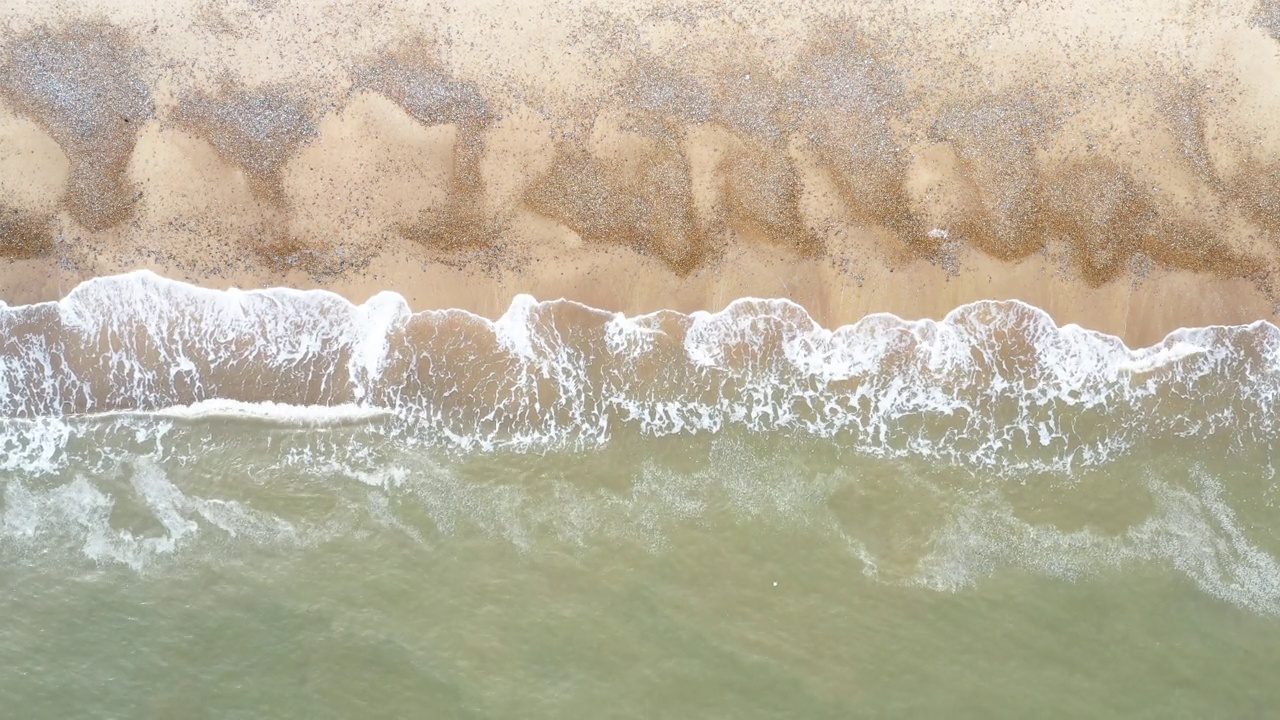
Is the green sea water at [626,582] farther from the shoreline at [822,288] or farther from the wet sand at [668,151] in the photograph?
the wet sand at [668,151]

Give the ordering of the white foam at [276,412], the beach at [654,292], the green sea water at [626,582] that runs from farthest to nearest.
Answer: the white foam at [276,412], the beach at [654,292], the green sea water at [626,582]

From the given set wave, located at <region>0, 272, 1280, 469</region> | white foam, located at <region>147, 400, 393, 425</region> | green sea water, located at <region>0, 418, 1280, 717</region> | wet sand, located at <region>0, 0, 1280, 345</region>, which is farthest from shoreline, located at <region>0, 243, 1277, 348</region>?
green sea water, located at <region>0, 418, 1280, 717</region>

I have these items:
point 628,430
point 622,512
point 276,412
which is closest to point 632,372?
point 628,430

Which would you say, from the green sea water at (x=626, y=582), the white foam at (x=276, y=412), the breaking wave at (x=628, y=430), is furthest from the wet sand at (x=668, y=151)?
the green sea water at (x=626, y=582)

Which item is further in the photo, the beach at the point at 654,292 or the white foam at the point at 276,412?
the white foam at the point at 276,412

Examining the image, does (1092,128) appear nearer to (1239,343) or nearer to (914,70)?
(914,70)

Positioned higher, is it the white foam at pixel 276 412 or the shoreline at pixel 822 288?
the shoreline at pixel 822 288

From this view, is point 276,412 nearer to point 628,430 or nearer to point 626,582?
point 628,430

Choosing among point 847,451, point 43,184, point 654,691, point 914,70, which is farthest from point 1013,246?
point 43,184

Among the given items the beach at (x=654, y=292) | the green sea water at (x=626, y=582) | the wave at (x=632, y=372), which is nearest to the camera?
the green sea water at (x=626, y=582)
